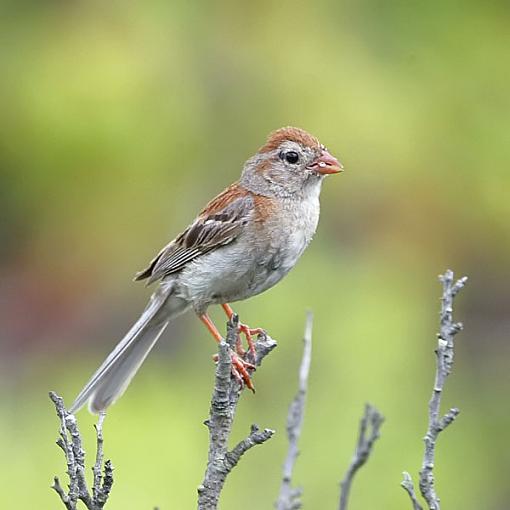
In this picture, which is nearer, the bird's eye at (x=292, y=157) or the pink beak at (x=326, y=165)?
the pink beak at (x=326, y=165)

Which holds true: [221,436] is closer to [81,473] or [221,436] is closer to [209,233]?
[81,473]

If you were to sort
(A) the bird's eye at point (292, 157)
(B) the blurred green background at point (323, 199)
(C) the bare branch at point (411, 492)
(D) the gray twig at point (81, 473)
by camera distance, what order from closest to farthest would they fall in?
(C) the bare branch at point (411, 492)
(D) the gray twig at point (81, 473)
(A) the bird's eye at point (292, 157)
(B) the blurred green background at point (323, 199)

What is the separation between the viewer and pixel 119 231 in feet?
31.0

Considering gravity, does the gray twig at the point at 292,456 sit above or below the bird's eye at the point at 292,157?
below

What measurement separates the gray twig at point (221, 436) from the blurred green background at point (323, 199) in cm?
361

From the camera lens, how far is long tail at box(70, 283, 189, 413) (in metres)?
5.09

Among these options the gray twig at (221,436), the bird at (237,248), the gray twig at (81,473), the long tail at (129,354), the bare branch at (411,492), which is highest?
the bird at (237,248)

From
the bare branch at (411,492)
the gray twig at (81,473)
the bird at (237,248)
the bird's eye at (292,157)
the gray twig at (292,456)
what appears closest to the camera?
the gray twig at (292,456)

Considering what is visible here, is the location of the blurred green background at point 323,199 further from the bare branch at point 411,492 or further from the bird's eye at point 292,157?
the bare branch at point 411,492

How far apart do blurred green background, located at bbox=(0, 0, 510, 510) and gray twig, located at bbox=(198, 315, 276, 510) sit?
3.61 m

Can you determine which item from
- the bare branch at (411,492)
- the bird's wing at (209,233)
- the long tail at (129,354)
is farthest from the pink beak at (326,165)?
the bare branch at (411,492)

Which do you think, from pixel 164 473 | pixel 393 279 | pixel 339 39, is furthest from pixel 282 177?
pixel 339 39

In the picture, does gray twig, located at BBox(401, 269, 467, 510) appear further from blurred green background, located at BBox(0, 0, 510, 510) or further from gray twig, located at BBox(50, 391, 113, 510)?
blurred green background, located at BBox(0, 0, 510, 510)

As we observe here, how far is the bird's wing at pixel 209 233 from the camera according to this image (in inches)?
195
